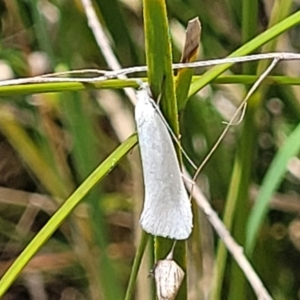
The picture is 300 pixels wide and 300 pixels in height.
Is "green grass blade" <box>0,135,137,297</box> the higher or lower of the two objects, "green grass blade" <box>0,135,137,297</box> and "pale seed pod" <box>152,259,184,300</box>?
the higher

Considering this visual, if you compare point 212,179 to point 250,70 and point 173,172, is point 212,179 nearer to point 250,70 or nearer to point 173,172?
point 250,70

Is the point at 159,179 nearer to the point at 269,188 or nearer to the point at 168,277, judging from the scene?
the point at 168,277

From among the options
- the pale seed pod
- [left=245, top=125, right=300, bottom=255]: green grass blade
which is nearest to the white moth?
the pale seed pod

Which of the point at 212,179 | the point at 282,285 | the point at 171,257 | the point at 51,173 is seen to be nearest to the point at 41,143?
the point at 51,173

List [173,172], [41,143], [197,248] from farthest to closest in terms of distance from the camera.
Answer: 1. [41,143]
2. [197,248]
3. [173,172]

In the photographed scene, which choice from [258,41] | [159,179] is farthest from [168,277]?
[258,41]

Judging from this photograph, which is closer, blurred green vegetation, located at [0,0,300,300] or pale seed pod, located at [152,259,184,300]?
pale seed pod, located at [152,259,184,300]

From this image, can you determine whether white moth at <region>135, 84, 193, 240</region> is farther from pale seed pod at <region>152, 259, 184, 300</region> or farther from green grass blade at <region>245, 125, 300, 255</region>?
green grass blade at <region>245, 125, 300, 255</region>
